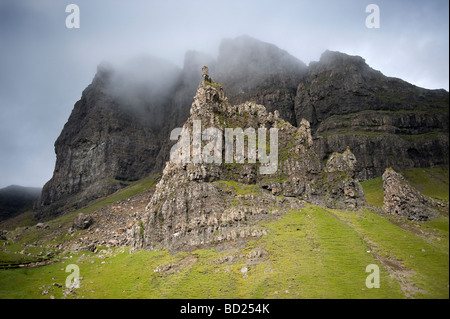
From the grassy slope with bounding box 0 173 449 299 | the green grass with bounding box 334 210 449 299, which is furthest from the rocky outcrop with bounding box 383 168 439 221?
the grassy slope with bounding box 0 173 449 299

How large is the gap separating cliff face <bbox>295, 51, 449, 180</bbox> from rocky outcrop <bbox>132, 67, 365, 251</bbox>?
65715 mm

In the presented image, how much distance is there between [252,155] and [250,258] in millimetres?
40559

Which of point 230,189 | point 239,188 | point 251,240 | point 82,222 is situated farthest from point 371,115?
point 82,222

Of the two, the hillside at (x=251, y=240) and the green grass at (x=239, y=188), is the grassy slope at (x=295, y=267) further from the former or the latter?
the green grass at (x=239, y=188)

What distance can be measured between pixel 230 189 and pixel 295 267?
32680mm

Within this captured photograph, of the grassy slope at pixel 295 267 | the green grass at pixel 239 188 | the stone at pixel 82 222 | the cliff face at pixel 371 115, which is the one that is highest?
the cliff face at pixel 371 115

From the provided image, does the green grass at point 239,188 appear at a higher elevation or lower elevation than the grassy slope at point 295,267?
higher

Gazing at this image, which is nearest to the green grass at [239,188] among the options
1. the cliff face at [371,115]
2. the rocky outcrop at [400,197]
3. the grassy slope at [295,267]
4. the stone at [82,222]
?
the grassy slope at [295,267]

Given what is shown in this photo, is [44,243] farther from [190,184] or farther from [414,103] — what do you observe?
[414,103]

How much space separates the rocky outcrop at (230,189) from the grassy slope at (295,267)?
472cm

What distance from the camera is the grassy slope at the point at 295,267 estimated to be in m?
34.1

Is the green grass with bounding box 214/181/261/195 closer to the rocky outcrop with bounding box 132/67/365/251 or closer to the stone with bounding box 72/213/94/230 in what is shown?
the rocky outcrop with bounding box 132/67/365/251

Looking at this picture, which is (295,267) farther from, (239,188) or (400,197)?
(400,197)
